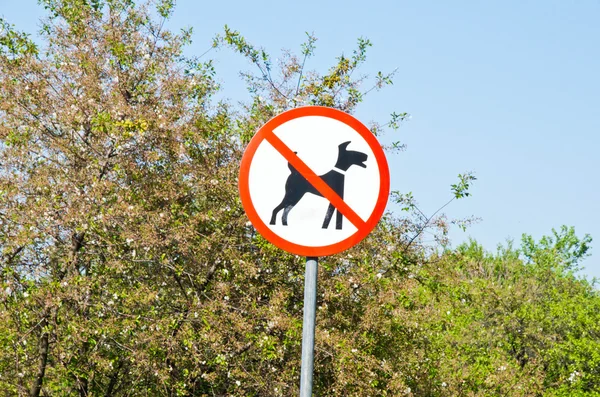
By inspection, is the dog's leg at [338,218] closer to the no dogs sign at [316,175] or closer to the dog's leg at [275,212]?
the no dogs sign at [316,175]

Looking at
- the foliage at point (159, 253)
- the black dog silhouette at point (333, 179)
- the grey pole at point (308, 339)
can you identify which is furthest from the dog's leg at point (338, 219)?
the foliage at point (159, 253)

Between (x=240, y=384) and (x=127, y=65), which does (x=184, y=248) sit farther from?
(x=127, y=65)

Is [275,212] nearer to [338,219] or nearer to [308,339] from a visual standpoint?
[338,219]

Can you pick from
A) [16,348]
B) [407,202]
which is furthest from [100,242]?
[407,202]

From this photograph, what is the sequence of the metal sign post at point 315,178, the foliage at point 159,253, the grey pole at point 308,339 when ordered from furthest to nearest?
the foliage at point 159,253 → the metal sign post at point 315,178 → the grey pole at point 308,339

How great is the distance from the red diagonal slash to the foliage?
5485 millimetres

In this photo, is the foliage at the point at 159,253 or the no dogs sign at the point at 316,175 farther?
the foliage at the point at 159,253

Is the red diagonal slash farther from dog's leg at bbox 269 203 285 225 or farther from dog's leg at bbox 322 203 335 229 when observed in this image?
dog's leg at bbox 269 203 285 225

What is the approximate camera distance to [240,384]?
928 cm

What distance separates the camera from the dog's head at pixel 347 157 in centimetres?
359

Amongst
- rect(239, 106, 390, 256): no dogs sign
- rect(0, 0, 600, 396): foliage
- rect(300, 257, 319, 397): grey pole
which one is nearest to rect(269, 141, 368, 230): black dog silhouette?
rect(239, 106, 390, 256): no dogs sign

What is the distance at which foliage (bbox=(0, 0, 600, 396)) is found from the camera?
9.02 metres

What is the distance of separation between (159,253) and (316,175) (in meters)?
6.06

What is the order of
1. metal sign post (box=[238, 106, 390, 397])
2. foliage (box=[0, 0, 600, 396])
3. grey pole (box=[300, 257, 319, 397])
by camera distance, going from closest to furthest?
1. grey pole (box=[300, 257, 319, 397])
2. metal sign post (box=[238, 106, 390, 397])
3. foliage (box=[0, 0, 600, 396])
